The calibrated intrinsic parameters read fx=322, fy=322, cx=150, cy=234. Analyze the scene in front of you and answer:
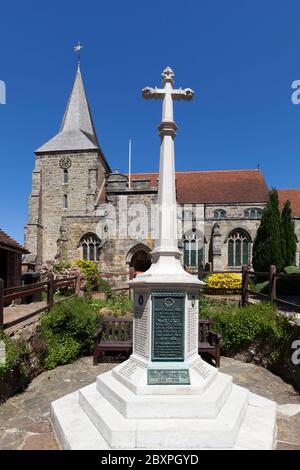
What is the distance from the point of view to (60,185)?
32.8 metres

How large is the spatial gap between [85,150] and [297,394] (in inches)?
1196

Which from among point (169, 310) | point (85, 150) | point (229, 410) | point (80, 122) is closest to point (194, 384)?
point (229, 410)

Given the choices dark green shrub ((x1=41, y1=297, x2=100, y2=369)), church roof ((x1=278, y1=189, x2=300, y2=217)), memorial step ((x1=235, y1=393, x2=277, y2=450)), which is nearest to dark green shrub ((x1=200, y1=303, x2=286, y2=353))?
memorial step ((x1=235, y1=393, x2=277, y2=450))

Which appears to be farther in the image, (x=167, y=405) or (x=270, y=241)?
(x=270, y=241)

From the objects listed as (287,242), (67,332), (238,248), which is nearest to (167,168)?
(67,332)

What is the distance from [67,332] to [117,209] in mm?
17385

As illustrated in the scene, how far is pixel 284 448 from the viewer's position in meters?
3.75

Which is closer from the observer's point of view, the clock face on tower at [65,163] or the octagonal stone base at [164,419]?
the octagonal stone base at [164,419]

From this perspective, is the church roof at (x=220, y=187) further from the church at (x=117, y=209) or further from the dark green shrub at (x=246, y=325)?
the dark green shrub at (x=246, y=325)

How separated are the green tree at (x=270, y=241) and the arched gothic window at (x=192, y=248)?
24.4ft

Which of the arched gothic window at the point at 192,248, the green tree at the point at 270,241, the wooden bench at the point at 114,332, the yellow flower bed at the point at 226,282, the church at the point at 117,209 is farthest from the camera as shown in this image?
the arched gothic window at the point at 192,248

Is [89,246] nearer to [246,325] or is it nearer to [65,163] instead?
[65,163]

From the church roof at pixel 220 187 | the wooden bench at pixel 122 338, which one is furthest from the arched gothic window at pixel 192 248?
the wooden bench at pixel 122 338

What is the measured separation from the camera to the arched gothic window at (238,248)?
2567cm
